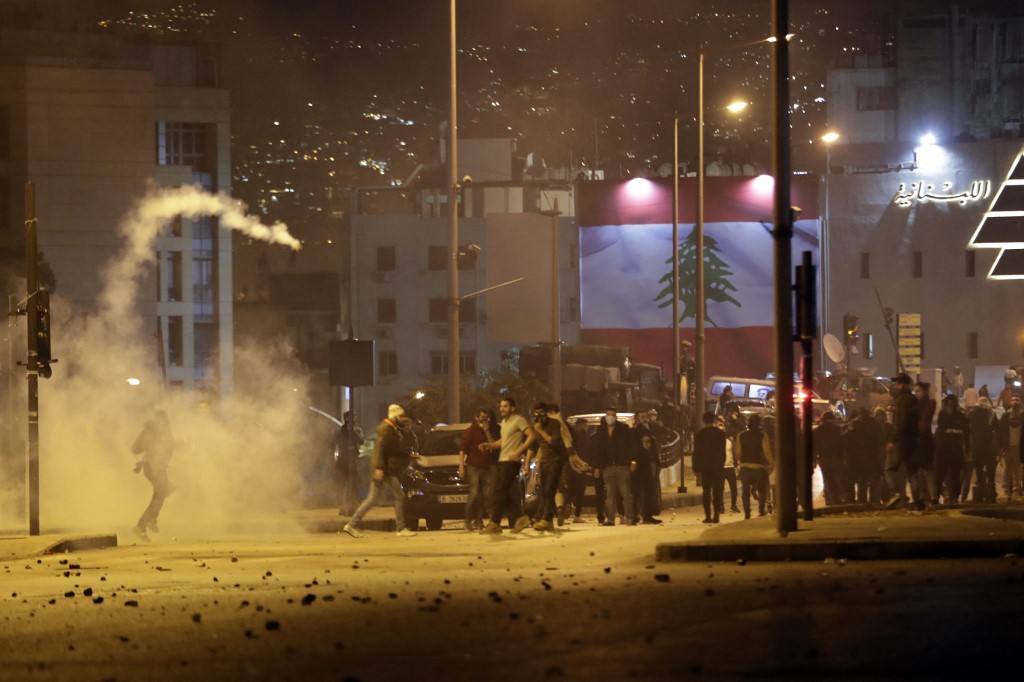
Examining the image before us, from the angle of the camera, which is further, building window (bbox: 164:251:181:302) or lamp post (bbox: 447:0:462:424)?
building window (bbox: 164:251:181:302)

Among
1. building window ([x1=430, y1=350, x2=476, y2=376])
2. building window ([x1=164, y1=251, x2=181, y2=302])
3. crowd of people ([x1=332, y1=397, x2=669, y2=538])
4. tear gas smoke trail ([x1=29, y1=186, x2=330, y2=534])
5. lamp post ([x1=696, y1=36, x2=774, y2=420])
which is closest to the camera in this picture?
crowd of people ([x1=332, y1=397, x2=669, y2=538])

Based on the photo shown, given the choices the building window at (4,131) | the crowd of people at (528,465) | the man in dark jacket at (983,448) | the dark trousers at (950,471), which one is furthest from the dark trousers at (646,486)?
the building window at (4,131)

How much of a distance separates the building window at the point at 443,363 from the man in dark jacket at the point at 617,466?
60.3m

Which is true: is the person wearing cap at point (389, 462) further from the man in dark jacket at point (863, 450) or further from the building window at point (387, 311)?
the building window at point (387, 311)

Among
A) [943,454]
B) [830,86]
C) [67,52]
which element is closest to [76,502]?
[943,454]

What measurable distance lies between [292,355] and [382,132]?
62.1 ft

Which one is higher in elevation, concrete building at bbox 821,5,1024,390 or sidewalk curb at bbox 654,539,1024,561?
concrete building at bbox 821,5,1024,390

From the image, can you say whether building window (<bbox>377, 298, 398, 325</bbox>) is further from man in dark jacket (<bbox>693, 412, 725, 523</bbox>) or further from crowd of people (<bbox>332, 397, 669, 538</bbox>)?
man in dark jacket (<bbox>693, 412, 725, 523</bbox>)

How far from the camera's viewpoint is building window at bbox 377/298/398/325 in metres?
83.6

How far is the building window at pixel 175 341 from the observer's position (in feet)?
242

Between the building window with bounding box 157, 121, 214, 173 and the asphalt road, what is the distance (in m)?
65.1

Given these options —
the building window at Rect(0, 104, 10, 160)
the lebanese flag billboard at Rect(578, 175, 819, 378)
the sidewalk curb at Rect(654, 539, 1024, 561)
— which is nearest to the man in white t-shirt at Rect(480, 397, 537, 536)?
the sidewalk curb at Rect(654, 539, 1024, 561)

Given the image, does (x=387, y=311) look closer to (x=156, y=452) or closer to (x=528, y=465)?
(x=156, y=452)

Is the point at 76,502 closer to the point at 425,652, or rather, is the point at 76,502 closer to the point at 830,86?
the point at 425,652
